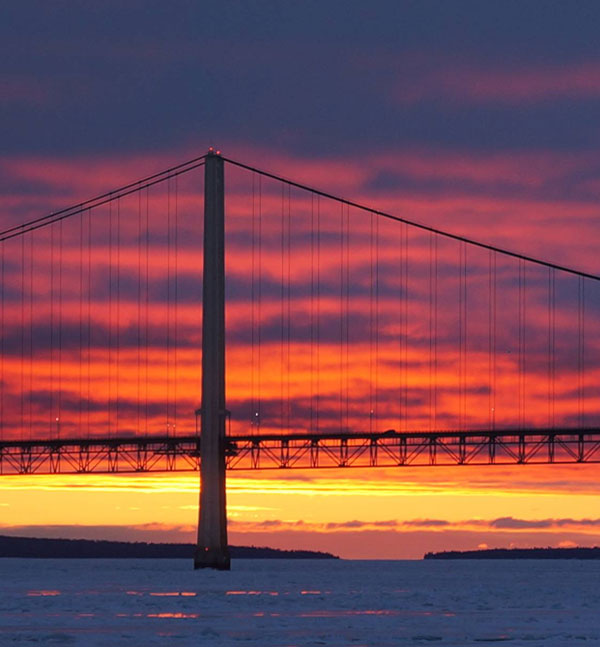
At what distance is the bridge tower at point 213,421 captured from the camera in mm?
95125

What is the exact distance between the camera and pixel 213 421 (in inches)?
3748

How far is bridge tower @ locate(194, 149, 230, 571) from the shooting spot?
9512 centimetres
